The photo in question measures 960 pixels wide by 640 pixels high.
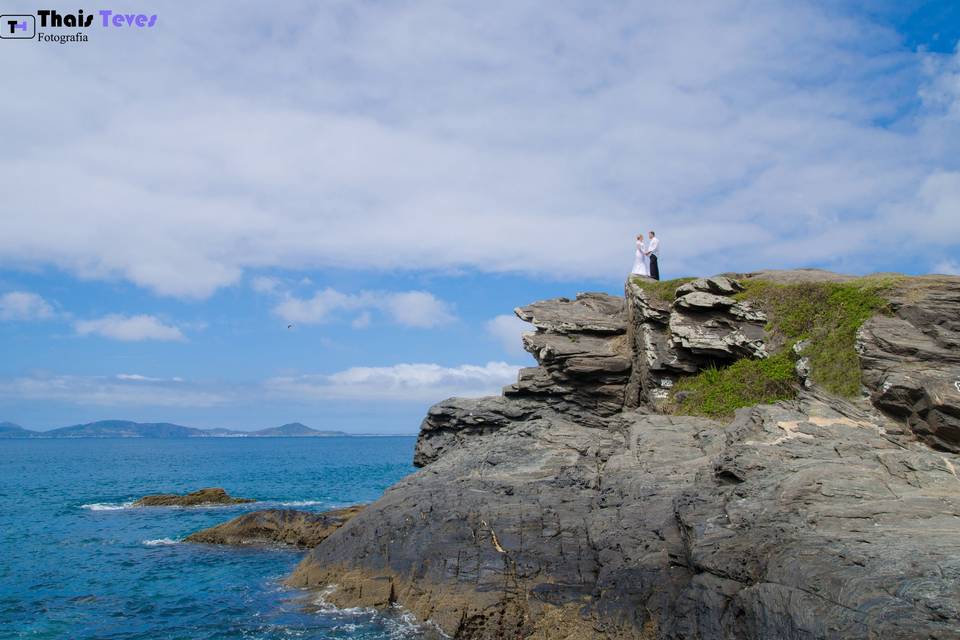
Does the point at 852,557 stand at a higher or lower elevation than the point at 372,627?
higher

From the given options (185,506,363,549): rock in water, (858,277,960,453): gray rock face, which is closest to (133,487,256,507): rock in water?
(185,506,363,549): rock in water

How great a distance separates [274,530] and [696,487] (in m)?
19.3

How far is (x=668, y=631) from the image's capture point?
44.4 feet

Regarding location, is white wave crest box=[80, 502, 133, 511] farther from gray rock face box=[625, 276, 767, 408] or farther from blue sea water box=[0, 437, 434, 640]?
gray rock face box=[625, 276, 767, 408]

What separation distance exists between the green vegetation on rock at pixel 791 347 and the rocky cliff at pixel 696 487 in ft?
0.31

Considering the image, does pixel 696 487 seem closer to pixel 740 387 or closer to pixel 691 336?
pixel 740 387

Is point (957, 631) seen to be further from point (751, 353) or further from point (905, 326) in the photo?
point (751, 353)

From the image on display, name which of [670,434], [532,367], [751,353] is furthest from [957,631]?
[532,367]

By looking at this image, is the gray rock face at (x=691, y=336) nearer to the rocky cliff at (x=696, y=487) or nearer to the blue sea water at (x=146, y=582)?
the rocky cliff at (x=696, y=487)

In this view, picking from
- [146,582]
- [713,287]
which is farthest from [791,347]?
[146,582]

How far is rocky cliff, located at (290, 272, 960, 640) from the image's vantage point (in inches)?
448

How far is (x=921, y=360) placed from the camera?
64.0ft

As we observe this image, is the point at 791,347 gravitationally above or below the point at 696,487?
above

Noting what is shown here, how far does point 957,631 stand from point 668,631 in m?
5.84
